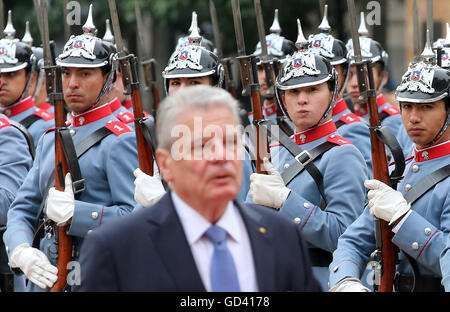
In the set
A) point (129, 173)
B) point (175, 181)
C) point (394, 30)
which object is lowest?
point (394, 30)

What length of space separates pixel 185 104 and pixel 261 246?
0.59 m

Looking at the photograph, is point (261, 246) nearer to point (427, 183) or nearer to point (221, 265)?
point (221, 265)

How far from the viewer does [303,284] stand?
12.6 feet

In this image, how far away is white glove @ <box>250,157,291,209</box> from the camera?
6.25 metres

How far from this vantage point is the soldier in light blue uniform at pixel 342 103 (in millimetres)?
7996

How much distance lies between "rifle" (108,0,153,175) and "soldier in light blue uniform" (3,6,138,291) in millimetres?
60

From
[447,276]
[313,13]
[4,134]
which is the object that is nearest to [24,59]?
[4,134]

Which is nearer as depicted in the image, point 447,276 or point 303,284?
point 303,284

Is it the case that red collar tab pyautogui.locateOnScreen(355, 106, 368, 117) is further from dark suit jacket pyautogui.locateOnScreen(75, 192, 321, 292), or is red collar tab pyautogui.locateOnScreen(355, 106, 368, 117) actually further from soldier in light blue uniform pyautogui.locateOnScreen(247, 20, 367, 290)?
dark suit jacket pyautogui.locateOnScreen(75, 192, 321, 292)

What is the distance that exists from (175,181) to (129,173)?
275 cm

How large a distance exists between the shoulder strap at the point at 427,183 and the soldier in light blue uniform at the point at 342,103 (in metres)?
1.94

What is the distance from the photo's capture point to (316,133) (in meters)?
6.64
